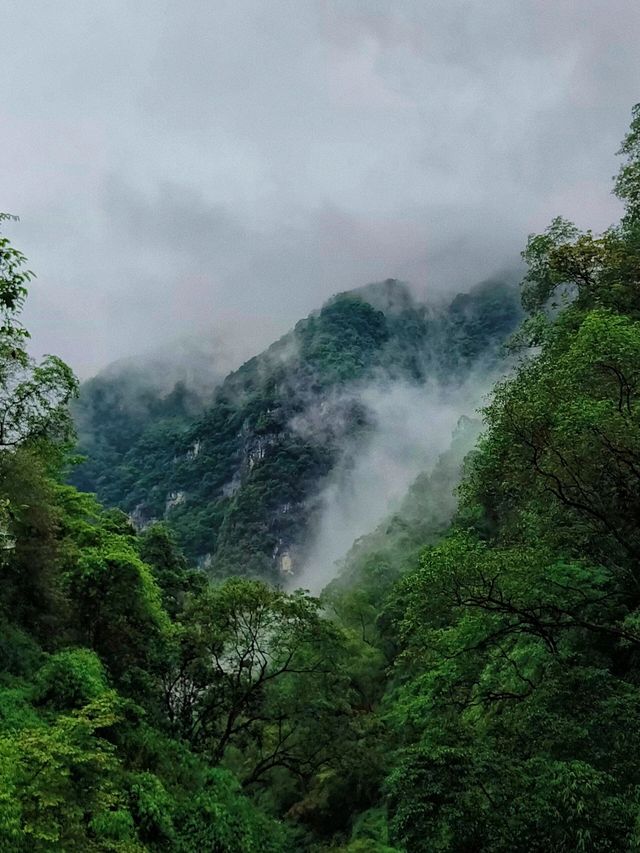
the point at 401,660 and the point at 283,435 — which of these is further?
the point at 283,435

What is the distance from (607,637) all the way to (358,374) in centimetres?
15212

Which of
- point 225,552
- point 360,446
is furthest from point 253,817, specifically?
point 360,446

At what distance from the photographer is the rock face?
13350 cm

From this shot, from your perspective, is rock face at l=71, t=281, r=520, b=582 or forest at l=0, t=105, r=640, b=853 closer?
forest at l=0, t=105, r=640, b=853

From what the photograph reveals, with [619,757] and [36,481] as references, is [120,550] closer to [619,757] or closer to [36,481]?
[36,481]

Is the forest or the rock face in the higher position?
the rock face

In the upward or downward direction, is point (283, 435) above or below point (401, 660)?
above

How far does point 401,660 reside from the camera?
16406 millimetres

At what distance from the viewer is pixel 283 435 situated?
507 ft

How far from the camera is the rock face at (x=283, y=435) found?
438 ft

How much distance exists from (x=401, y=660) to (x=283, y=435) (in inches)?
5457

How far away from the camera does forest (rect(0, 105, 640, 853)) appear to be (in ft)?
27.5

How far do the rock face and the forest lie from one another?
9243 cm

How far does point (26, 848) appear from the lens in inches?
302
